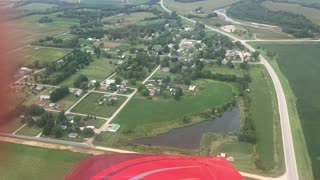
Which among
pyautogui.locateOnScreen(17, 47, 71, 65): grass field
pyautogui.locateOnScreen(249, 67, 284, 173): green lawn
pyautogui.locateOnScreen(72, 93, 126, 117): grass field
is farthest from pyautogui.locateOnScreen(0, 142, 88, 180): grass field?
pyautogui.locateOnScreen(17, 47, 71, 65): grass field

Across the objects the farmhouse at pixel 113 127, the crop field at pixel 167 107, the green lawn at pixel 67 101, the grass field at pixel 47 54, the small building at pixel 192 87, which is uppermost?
the grass field at pixel 47 54

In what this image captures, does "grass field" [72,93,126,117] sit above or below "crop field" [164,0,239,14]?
below

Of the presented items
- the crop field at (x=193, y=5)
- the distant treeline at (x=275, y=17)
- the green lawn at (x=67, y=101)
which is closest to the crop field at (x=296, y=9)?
the distant treeline at (x=275, y=17)

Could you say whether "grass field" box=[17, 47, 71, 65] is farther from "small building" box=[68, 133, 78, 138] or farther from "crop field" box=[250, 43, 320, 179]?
"crop field" box=[250, 43, 320, 179]

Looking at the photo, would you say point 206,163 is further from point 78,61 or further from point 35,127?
point 78,61

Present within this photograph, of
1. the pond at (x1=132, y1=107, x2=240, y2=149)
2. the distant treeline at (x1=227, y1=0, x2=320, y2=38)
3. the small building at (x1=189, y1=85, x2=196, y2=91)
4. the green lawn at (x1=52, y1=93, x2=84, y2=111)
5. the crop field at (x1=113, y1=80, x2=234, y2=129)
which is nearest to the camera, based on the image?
the pond at (x1=132, y1=107, x2=240, y2=149)

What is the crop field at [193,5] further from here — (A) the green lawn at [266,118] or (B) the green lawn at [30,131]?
(B) the green lawn at [30,131]

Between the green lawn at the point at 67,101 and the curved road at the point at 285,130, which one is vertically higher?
the green lawn at the point at 67,101
